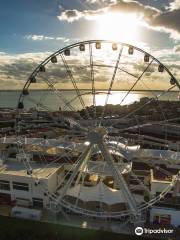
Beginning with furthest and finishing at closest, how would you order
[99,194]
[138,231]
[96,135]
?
[99,194]
[138,231]
[96,135]

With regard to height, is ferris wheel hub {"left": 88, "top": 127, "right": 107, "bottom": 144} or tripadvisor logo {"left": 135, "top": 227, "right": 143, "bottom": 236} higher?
ferris wheel hub {"left": 88, "top": 127, "right": 107, "bottom": 144}

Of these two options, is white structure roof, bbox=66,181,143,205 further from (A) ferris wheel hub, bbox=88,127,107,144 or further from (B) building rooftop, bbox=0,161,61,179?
(A) ferris wheel hub, bbox=88,127,107,144

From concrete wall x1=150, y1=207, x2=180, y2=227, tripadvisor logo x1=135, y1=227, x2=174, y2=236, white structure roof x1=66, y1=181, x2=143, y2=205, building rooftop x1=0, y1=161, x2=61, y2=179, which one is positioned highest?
building rooftop x1=0, y1=161, x2=61, y2=179

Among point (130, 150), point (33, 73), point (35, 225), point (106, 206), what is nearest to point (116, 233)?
point (106, 206)

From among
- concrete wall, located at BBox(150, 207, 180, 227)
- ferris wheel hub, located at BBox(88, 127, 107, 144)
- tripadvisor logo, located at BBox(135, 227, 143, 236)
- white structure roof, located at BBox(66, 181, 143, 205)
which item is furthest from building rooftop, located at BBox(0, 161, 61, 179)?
concrete wall, located at BBox(150, 207, 180, 227)

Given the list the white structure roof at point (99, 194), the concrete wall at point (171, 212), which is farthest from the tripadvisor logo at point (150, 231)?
the white structure roof at point (99, 194)

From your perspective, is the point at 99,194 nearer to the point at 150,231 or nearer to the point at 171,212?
the point at 150,231

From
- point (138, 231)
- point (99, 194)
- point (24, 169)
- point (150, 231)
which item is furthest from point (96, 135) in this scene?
point (24, 169)

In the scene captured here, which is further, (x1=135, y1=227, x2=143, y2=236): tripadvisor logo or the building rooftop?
Answer: the building rooftop

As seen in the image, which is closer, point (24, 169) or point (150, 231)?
point (150, 231)

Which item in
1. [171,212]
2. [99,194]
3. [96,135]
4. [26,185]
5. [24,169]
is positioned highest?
[96,135]

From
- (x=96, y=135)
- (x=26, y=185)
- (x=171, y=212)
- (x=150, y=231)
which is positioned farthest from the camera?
(x=26, y=185)

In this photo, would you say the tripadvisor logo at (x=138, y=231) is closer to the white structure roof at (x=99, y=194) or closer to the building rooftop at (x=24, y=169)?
the white structure roof at (x=99, y=194)
